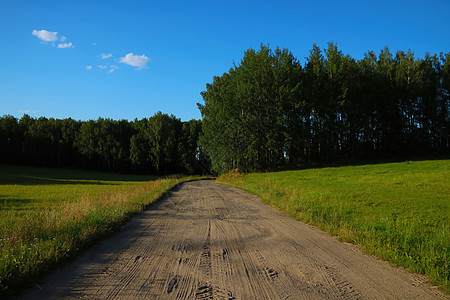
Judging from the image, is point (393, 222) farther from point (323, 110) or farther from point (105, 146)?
point (105, 146)

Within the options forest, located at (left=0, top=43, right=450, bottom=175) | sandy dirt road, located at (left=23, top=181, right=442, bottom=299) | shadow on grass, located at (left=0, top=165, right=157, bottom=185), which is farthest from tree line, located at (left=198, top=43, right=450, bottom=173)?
sandy dirt road, located at (left=23, top=181, right=442, bottom=299)

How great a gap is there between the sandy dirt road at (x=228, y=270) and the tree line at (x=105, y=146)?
231 feet

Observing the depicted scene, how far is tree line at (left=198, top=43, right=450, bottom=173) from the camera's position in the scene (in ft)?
130

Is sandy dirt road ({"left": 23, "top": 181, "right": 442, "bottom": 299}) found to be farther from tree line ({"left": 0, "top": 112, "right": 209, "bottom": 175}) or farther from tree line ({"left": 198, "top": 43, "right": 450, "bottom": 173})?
tree line ({"left": 0, "top": 112, "right": 209, "bottom": 175})

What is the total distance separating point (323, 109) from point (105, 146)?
6758 cm

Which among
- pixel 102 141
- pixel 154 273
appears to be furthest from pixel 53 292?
pixel 102 141

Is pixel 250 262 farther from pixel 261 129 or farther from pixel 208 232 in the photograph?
pixel 261 129

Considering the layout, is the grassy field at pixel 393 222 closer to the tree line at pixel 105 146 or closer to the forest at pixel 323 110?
the forest at pixel 323 110

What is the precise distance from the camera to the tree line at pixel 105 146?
8012cm

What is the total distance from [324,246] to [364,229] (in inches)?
88.7

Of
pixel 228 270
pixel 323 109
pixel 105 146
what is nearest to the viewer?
pixel 228 270

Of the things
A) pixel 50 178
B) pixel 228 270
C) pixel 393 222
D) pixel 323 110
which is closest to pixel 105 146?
pixel 50 178

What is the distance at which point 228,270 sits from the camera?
4633mm

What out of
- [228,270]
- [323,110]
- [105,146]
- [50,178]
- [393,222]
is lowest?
[50,178]
